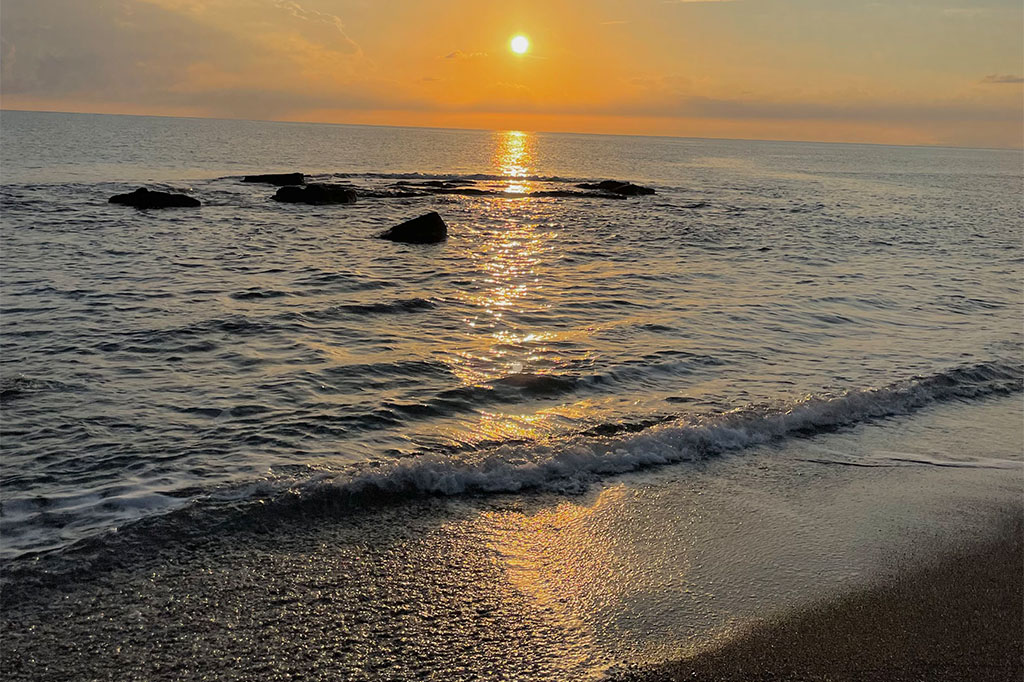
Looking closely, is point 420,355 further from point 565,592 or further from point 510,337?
point 565,592

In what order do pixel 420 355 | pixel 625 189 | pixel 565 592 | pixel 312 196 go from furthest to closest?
pixel 625 189 < pixel 312 196 < pixel 420 355 < pixel 565 592

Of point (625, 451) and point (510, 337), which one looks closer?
point (625, 451)

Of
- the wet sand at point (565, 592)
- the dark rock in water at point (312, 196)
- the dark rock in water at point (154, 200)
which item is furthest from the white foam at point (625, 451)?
the dark rock in water at point (312, 196)

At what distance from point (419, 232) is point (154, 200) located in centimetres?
1338

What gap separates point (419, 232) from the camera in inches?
968

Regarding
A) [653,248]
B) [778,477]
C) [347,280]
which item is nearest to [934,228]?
[653,248]

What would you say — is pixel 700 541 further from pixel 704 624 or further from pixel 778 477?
pixel 778 477

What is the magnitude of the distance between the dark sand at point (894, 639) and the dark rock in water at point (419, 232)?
2057 centimetres

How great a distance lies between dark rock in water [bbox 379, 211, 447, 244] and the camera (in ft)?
80.5

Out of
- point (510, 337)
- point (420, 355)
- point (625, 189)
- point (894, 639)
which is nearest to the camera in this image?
point (894, 639)

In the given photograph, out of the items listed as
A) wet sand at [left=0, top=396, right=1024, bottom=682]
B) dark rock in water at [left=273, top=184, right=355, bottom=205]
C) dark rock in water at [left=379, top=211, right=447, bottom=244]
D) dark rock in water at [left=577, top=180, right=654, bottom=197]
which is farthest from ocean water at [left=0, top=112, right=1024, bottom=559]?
dark rock in water at [left=577, top=180, right=654, bottom=197]

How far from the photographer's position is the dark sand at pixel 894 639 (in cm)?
427

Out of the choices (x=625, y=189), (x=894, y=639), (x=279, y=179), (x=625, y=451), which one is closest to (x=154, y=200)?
(x=279, y=179)

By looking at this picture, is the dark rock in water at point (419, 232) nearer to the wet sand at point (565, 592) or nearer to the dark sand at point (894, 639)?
the wet sand at point (565, 592)
